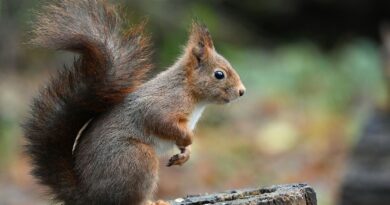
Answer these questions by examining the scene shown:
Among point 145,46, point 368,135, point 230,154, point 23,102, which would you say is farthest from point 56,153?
point 23,102

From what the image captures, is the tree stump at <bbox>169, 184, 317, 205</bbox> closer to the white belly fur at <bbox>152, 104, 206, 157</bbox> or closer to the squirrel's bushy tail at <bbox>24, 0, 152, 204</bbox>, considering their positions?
the white belly fur at <bbox>152, 104, 206, 157</bbox>

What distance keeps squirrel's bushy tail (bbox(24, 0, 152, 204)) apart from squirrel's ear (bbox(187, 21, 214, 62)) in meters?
0.31

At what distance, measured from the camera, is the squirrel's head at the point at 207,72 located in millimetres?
3357

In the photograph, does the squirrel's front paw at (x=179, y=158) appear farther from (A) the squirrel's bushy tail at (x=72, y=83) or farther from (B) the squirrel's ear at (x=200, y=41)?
(B) the squirrel's ear at (x=200, y=41)

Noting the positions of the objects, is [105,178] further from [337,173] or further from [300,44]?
[300,44]

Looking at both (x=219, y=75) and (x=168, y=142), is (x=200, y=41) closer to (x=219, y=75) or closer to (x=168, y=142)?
(x=219, y=75)

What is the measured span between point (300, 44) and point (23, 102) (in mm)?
4545

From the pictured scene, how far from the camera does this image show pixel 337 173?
8.43m

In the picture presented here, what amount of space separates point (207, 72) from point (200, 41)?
0.13 metres

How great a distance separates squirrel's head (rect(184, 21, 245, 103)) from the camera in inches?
132

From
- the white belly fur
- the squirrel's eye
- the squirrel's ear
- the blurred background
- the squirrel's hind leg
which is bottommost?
the squirrel's hind leg

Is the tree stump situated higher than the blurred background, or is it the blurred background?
the blurred background

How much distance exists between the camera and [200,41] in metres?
3.46

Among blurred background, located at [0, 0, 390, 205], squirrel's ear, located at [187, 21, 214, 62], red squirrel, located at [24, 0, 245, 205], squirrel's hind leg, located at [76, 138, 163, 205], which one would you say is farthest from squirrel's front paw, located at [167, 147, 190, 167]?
blurred background, located at [0, 0, 390, 205]
